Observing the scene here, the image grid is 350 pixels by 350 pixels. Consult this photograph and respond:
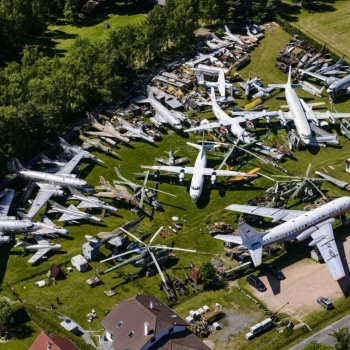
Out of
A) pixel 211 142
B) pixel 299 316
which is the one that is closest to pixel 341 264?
pixel 299 316

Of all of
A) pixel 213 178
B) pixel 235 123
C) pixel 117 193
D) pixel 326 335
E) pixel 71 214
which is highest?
pixel 235 123

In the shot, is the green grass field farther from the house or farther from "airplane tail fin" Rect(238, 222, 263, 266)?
"airplane tail fin" Rect(238, 222, 263, 266)

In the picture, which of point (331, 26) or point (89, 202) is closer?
point (89, 202)

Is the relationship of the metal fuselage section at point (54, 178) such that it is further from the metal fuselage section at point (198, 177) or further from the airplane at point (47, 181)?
the metal fuselage section at point (198, 177)

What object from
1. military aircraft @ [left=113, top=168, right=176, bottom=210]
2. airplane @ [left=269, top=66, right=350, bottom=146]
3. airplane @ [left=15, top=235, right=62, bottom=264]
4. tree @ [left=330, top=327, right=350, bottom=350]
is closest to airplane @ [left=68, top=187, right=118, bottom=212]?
military aircraft @ [left=113, top=168, right=176, bottom=210]

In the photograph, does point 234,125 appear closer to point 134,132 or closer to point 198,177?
point 198,177

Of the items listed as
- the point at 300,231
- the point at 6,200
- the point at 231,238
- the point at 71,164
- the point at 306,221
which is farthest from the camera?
the point at 71,164

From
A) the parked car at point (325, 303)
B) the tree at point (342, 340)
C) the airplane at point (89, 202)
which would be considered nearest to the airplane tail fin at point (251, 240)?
the parked car at point (325, 303)

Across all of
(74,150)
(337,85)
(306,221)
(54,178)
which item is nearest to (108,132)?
(74,150)
